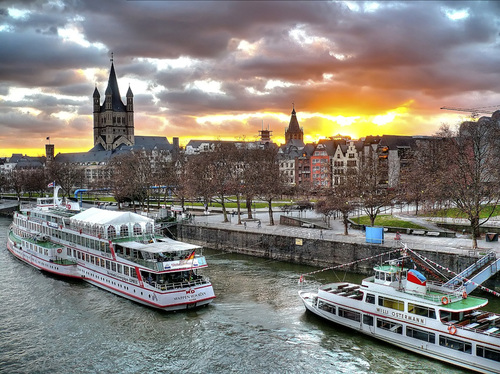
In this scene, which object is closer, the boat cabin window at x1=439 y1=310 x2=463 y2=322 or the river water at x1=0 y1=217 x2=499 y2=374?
the river water at x1=0 y1=217 x2=499 y2=374

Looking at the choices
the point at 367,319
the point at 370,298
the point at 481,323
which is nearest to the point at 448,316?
the point at 481,323

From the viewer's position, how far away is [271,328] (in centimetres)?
3597

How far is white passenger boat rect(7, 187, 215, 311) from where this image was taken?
40.7 meters

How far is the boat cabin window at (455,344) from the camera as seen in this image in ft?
96.0

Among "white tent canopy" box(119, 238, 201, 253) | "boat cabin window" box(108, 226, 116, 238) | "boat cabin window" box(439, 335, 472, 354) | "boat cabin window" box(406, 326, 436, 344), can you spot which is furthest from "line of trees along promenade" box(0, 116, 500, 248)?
"boat cabin window" box(108, 226, 116, 238)

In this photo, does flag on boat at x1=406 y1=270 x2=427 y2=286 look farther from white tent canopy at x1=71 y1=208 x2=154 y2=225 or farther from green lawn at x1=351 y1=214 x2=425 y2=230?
green lawn at x1=351 y1=214 x2=425 y2=230

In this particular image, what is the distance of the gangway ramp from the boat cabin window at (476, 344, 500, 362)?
37.7 feet

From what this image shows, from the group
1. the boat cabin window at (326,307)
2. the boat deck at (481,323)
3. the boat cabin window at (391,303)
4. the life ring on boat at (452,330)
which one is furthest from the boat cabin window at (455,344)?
the boat cabin window at (326,307)

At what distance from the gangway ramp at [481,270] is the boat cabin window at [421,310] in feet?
30.5

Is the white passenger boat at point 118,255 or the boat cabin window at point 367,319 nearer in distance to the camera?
the boat cabin window at point 367,319

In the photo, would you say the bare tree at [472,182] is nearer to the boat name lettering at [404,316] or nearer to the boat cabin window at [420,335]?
the boat name lettering at [404,316]

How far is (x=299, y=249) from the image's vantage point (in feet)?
192

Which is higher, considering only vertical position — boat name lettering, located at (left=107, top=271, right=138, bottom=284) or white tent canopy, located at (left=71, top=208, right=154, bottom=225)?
white tent canopy, located at (left=71, top=208, right=154, bottom=225)

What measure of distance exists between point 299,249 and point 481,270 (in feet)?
71.2
